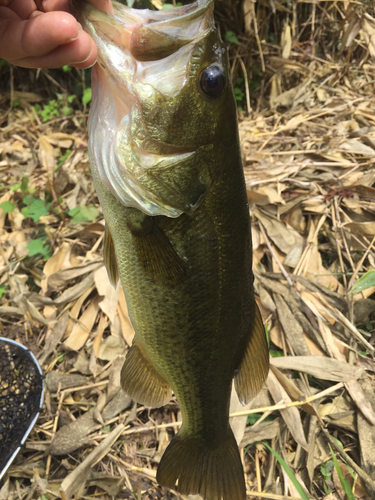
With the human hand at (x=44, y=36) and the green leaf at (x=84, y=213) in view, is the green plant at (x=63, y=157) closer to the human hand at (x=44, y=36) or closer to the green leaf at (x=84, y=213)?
the green leaf at (x=84, y=213)

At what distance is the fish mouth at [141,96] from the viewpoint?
958mm

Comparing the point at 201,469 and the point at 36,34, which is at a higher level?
the point at 36,34

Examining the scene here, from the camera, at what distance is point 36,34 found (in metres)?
0.97

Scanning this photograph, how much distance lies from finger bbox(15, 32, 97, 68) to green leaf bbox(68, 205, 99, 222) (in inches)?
63.4

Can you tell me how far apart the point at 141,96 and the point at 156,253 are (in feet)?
1.55

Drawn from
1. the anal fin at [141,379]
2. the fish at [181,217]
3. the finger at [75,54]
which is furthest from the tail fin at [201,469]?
the finger at [75,54]

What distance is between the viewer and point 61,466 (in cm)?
185

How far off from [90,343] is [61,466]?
68cm

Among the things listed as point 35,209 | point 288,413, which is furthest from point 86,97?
point 288,413

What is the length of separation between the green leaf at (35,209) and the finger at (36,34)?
165cm

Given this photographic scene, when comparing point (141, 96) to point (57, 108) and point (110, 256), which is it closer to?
point (110, 256)

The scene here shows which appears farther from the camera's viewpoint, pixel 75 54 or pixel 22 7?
pixel 22 7

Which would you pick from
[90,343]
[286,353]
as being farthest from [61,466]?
[286,353]

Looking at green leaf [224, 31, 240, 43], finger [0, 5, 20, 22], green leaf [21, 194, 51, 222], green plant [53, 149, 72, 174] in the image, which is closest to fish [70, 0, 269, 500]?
finger [0, 5, 20, 22]
